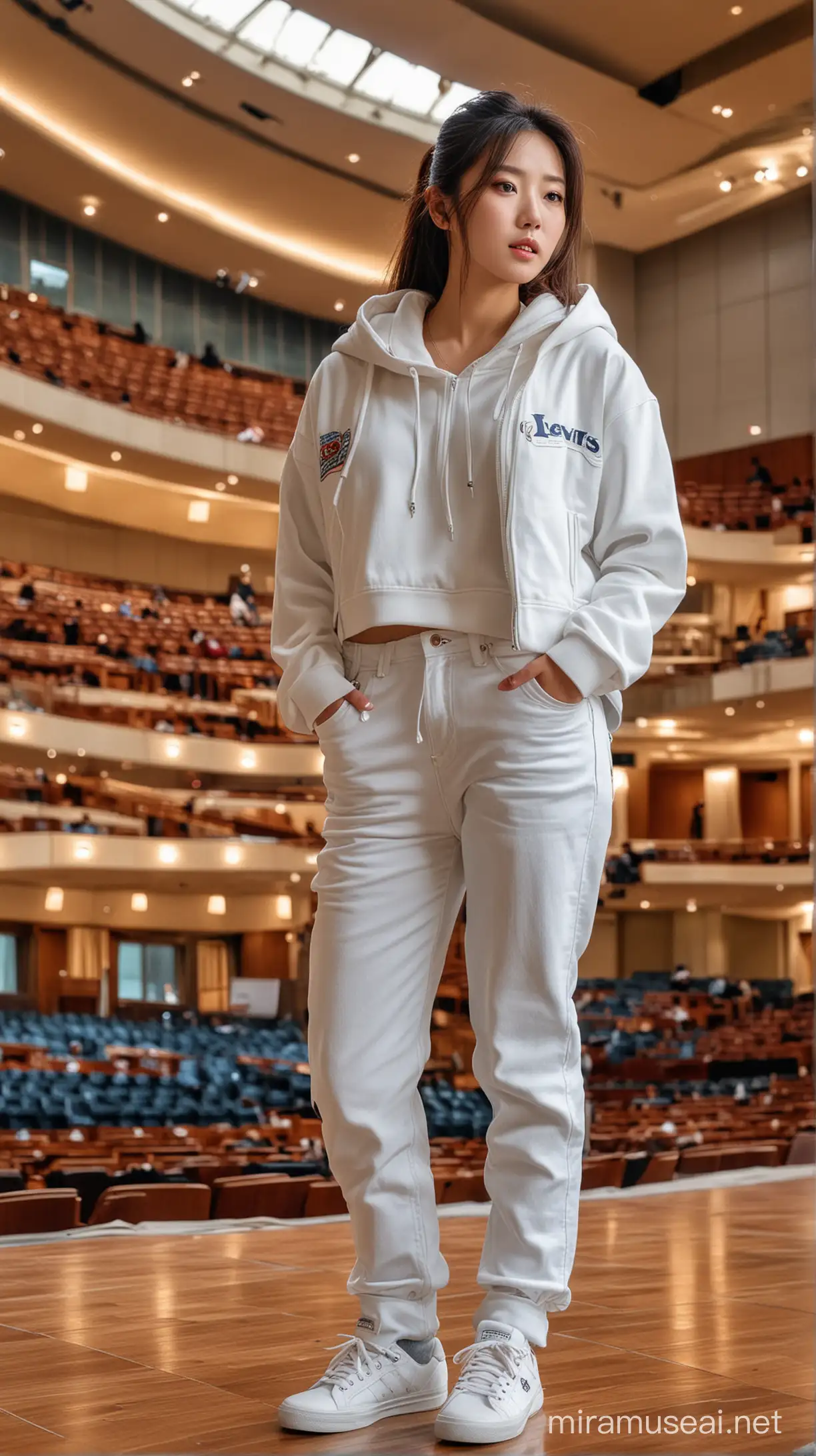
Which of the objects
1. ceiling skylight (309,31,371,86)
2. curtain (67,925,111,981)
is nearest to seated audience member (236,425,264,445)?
ceiling skylight (309,31,371,86)

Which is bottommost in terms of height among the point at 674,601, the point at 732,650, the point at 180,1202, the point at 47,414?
the point at 180,1202

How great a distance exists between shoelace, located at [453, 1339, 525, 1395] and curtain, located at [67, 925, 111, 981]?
20.1m

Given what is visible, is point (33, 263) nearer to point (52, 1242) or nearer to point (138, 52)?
point (138, 52)

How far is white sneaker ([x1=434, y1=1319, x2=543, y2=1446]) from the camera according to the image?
1.67 meters

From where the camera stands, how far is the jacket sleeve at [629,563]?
5.91 ft

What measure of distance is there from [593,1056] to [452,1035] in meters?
2.06

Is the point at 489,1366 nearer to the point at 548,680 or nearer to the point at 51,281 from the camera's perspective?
the point at 548,680

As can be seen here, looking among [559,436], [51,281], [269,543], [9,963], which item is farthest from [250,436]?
[559,436]

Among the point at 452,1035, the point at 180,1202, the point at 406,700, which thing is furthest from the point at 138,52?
the point at 406,700

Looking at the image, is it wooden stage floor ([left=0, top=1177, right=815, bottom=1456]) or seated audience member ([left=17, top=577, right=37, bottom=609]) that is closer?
wooden stage floor ([left=0, top=1177, right=815, bottom=1456])

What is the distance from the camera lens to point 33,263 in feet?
72.6

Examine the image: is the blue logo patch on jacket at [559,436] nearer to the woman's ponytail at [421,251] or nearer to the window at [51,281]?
the woman's ponytail at [421,251]

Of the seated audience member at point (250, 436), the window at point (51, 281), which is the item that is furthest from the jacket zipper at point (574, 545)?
the window at point (51, 281)

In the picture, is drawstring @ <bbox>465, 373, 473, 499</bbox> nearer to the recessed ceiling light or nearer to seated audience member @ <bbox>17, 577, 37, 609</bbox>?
seated audience member @ <bbox>17, 577, 37, 609</bbox>
